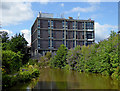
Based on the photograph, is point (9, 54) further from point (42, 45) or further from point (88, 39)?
point (88, 39)

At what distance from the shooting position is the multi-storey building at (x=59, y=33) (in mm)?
46719

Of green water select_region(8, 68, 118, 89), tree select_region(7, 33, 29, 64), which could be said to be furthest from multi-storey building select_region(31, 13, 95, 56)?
green water select_region(8, 68, 118, 89)

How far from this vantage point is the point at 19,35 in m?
15.6

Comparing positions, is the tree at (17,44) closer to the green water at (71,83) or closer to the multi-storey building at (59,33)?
the green water at (71,83)

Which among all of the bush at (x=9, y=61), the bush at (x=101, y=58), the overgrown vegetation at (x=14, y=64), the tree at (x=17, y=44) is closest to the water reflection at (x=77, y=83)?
the overgrown vegetation at (x=14, y=64)

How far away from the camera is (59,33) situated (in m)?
48.9

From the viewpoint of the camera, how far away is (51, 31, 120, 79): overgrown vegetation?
1519 cm

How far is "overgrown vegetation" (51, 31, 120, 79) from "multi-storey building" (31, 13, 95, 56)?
15.5 m

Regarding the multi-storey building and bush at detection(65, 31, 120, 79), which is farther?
the multi-storey building

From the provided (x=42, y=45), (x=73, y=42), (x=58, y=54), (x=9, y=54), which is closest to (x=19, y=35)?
(x=9, y=54)

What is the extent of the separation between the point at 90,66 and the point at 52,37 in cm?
2849

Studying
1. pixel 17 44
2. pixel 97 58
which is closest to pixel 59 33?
pixel 97 58

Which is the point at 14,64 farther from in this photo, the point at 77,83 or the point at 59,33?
the point at 59,33

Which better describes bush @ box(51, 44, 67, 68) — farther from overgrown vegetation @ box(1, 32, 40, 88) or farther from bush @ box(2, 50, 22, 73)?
bush @ box(2, 50, 22, 73)
